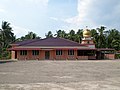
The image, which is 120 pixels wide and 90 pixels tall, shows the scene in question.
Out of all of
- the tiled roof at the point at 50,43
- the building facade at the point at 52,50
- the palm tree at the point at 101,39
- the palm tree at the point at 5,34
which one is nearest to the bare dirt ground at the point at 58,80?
the building facade at the point at 52,50

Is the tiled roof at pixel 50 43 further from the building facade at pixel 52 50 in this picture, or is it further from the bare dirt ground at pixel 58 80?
the bare dirt ground at pixel 58 80

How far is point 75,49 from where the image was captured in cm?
4866

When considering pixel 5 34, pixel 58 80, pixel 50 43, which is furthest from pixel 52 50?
pixel 58 80

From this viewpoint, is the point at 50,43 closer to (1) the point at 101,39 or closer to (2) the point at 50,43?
(2) the point at 50,43

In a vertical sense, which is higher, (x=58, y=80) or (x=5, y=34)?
(x=5, y=34)

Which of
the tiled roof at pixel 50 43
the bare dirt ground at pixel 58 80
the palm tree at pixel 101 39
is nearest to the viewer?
the bare dirt ground at pixel 58 80

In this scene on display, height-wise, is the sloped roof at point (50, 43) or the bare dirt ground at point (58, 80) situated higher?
the sloped roof at point (50, 43)

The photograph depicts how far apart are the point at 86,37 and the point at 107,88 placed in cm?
4400

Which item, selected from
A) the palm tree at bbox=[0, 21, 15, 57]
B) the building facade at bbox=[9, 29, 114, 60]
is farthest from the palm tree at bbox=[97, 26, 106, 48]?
the palm tree at bbox=[0, 21, 15, 57]

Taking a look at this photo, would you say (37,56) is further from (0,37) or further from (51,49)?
(0,37)

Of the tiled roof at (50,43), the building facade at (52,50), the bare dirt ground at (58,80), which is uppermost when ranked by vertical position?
the tiled roof at (50,43)

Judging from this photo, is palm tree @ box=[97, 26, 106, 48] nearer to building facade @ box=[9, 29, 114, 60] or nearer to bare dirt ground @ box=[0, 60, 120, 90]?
building facade @ box=[9, 29, 114, 60]

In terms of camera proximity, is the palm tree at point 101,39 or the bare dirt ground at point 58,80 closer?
the bare dirt ground at point 58,80

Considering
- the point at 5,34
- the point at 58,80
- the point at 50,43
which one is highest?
the point at 5,34
